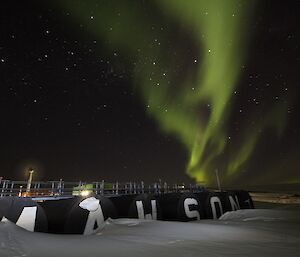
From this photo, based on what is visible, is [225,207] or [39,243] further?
[225,207]

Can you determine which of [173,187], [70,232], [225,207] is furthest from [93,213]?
[173,187]

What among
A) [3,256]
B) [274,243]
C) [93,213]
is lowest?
[274,243]

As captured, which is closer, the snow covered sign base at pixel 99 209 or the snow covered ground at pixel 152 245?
the snow covered ground at pixel 152 245

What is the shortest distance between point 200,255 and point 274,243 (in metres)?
3.53

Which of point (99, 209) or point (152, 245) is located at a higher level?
point (99, 209)

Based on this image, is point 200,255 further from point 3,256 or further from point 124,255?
point 3,256

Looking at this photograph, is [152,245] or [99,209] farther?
[99,209]

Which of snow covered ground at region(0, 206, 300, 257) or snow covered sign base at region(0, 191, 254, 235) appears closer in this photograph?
snow covered ground at region(0, 206, 300, 257)

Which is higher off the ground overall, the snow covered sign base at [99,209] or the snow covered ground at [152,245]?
the snow covered sign base at [99,209]

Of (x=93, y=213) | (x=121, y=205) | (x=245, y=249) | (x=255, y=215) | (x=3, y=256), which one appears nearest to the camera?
(x=3, y=256)

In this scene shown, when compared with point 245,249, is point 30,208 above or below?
above

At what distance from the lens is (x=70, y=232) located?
12.0 m

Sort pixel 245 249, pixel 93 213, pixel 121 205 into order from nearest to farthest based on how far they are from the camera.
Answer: pixel 245 249 → pixel 93 213 → pixel 121 205

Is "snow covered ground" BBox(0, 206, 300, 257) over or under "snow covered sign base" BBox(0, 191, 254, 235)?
under
